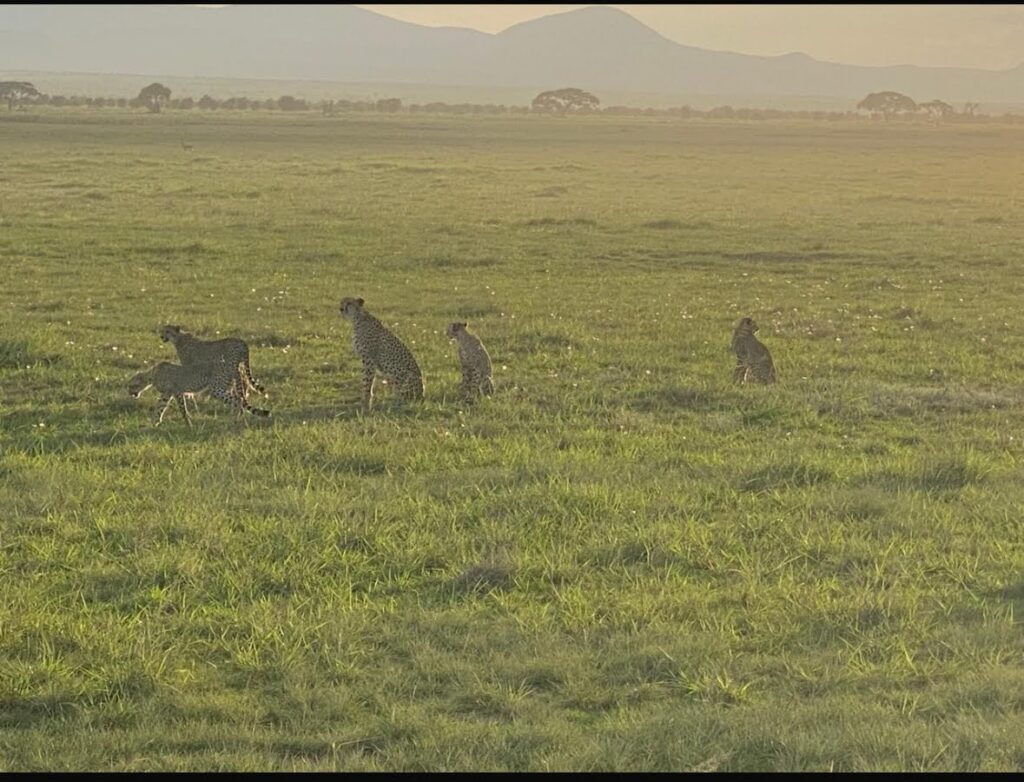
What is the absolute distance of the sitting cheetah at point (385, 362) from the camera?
35.9ft

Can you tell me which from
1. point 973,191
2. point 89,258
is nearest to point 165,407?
point 89,258

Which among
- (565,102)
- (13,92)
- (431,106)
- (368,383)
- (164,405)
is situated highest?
(565,102)

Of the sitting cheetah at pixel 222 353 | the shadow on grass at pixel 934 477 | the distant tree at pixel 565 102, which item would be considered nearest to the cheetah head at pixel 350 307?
the sitting cheetah at pixel 222 353

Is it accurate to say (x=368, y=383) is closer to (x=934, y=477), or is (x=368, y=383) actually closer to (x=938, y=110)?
(x=934, y=477)

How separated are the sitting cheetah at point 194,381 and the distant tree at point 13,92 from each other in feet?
285

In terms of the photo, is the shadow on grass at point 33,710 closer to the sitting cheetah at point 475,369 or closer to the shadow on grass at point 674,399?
the sitting cheetah at point 475,369

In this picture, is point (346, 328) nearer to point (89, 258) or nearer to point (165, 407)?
point (165, 407)

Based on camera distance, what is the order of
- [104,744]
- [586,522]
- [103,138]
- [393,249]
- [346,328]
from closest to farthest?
1. [104,744]
2. [586,522]
3. [346,328]
4. [393,249]
5. [103,138]

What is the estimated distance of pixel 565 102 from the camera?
133 m

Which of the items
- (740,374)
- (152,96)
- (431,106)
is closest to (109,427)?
(740,374)

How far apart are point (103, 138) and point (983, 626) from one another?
57464mm

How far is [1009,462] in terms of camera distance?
29.8ft

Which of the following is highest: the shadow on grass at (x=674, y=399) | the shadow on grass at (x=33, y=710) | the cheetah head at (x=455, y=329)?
the cheetah head at (x=455, y=329)

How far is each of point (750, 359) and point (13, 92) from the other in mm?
93646
